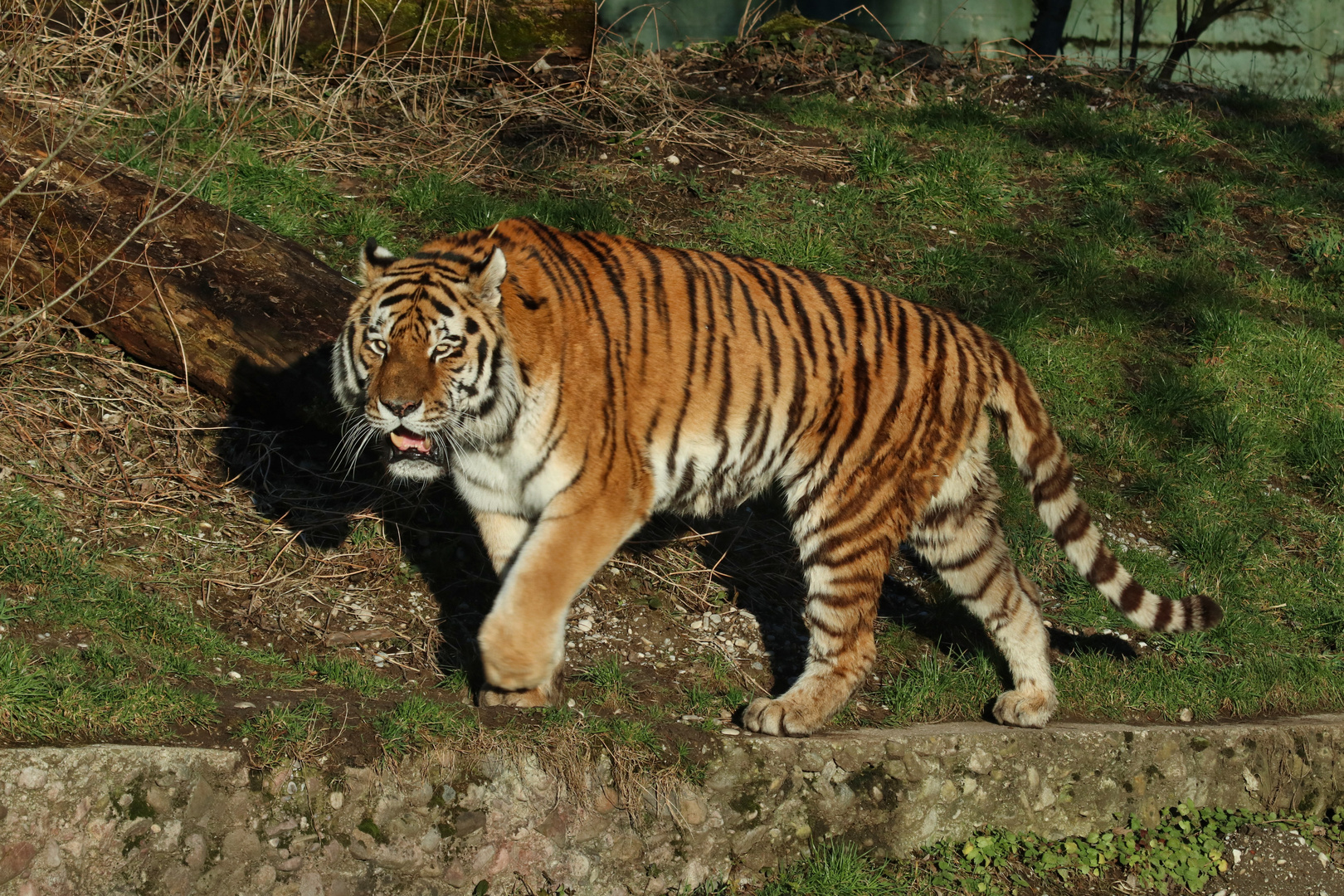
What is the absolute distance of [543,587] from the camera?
11.9 ft

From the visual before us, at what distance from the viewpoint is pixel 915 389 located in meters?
4.16

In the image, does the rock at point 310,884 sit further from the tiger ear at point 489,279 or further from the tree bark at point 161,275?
the tree bark at point 161,275

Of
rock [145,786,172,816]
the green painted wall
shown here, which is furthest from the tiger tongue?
the green painted wall

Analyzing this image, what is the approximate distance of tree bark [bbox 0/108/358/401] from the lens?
4.80m

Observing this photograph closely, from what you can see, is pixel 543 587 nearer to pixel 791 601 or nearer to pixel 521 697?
pixel 521 697

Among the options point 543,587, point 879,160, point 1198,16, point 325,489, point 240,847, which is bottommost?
point 240,847

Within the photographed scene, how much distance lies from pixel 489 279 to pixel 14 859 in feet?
6.65

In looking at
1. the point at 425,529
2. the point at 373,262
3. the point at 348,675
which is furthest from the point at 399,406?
the point at 425,529

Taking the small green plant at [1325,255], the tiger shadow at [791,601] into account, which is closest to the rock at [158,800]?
the tiger shadow at [791,601]

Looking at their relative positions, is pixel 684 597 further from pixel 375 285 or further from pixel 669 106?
pixel 669 106

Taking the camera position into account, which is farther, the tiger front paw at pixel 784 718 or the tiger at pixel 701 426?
the tiger front paw at pixel 784 718

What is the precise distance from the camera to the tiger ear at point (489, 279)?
3579mm

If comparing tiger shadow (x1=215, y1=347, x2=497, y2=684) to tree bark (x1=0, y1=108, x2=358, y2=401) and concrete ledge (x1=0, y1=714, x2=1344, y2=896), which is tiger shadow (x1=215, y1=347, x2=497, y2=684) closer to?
tree bark (x1=0, y1=108, x2=358, y2=401)

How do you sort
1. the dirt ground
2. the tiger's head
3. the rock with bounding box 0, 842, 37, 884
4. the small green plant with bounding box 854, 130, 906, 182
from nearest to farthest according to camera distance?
the rock with bounding box 0, 842, 37, 884
the tiger's head
the dirt ground
the small green plant with bounding box 854, 130, 906, 182
